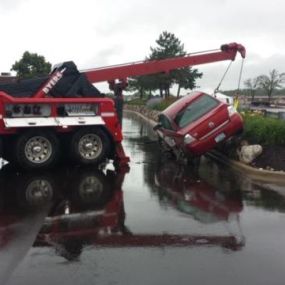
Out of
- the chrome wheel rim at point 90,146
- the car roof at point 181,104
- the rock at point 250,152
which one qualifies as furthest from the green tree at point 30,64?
the rock at point 250,152

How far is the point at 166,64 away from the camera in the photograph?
15.3 m

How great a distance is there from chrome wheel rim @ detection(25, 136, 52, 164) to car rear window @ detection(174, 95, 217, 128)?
3526 millimetres

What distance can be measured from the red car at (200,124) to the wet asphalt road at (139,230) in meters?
1.58

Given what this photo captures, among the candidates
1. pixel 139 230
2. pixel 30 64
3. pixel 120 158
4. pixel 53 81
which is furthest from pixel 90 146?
pixel 30 64

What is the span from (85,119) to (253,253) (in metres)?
6.98

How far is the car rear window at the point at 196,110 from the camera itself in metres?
13.2

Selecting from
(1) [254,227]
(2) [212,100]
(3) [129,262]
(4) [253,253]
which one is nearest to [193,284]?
(3) [129,262]

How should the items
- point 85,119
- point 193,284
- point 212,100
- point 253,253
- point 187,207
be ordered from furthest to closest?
point 212,100
point 85,119
point 187,207
point 253,253
point 193,284

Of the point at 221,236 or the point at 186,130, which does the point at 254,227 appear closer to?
the point at 221,236

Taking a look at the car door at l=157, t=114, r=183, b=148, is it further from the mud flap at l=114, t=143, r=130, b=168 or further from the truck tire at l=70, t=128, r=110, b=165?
the truck tire at l=70, t=128, r=110, b=165

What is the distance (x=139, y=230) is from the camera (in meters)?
6.96

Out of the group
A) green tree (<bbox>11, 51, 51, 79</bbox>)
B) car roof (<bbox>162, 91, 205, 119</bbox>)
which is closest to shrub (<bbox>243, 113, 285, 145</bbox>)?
car roof (<bbox>162, 91, 205, 119</bbox>)

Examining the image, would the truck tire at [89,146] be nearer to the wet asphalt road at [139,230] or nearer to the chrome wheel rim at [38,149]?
the chrome wheel rim at [38,149]

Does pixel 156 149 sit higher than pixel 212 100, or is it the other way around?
pixel 212 100
